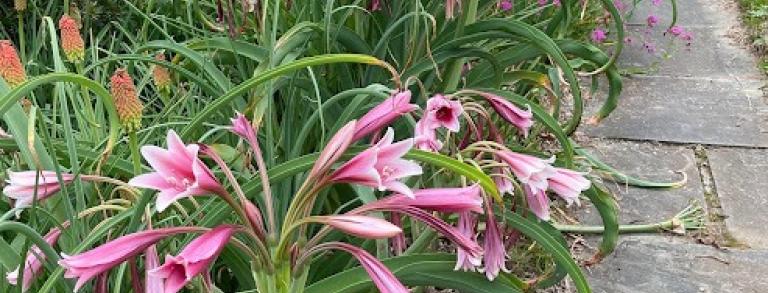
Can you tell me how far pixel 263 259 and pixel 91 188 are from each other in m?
0.61

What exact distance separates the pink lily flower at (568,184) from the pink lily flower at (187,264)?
567 mm

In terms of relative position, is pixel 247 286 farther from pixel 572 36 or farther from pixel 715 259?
pixel 572 36

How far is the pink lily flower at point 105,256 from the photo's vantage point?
1002mm

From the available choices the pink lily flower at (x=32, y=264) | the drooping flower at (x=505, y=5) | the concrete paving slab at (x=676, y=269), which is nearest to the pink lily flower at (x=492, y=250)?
the pink lily flower at (x=32, y=264)

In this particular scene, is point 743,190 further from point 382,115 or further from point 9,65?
point 9,65

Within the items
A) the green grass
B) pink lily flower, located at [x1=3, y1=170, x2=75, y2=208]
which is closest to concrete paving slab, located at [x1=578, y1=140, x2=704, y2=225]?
the green grass

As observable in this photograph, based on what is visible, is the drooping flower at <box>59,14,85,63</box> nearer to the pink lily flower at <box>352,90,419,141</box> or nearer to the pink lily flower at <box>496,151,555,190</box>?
the pink lily flower at <box>352,90,419,141</box>

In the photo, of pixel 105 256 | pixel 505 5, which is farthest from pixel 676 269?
pixel 105 256

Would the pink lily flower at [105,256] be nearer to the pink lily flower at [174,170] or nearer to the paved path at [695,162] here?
the pink lily flower at [174,170]

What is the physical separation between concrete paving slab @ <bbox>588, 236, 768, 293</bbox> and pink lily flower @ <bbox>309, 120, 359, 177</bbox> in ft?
4.29

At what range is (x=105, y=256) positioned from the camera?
39.8 inches

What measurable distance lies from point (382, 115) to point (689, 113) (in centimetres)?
242

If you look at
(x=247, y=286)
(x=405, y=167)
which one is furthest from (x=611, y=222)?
(x=405, y=167)

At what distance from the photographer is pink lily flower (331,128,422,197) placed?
1.05 m
